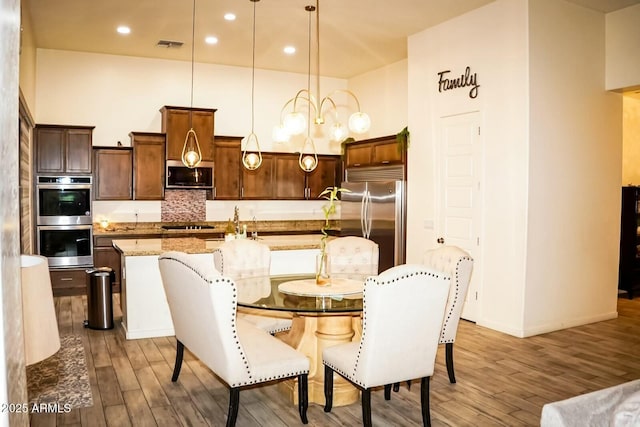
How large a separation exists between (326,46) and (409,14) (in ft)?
5.51

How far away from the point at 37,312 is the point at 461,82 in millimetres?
5379

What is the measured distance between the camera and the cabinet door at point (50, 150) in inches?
280

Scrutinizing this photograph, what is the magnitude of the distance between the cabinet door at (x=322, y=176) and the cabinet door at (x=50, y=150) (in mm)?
3846

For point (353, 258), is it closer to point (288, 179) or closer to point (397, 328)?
point (397, 328)

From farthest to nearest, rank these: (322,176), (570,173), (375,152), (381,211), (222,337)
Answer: (322,176) < (375,152) < (381,211) < (570,173) < (222,337)

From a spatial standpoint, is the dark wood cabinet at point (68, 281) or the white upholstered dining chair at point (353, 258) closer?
the white upholstered dining chair at point (353, 258)

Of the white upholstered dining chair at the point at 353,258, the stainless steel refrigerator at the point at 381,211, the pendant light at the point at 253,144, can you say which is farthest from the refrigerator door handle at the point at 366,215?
the white upholstered dining chair at the point at 353,258

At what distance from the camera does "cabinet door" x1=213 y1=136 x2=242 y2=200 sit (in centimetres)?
826

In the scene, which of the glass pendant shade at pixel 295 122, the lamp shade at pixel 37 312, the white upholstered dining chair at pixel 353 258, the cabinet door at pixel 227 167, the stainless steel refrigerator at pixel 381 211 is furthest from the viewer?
the cabinet door at pixel 227 167

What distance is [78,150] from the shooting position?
24.1 ft

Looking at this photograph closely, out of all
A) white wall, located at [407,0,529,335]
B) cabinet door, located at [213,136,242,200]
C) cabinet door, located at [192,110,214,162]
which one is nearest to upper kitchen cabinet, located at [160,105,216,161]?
cabinet door, located at [192,110,214,162]

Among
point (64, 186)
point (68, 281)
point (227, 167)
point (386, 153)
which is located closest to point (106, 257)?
point (68, 281)

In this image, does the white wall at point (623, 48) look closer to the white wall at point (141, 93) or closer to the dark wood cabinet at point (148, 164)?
the white wall at point (141, 93)

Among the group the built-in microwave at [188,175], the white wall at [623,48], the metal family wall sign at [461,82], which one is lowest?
the built-in microwave at [188,175]
